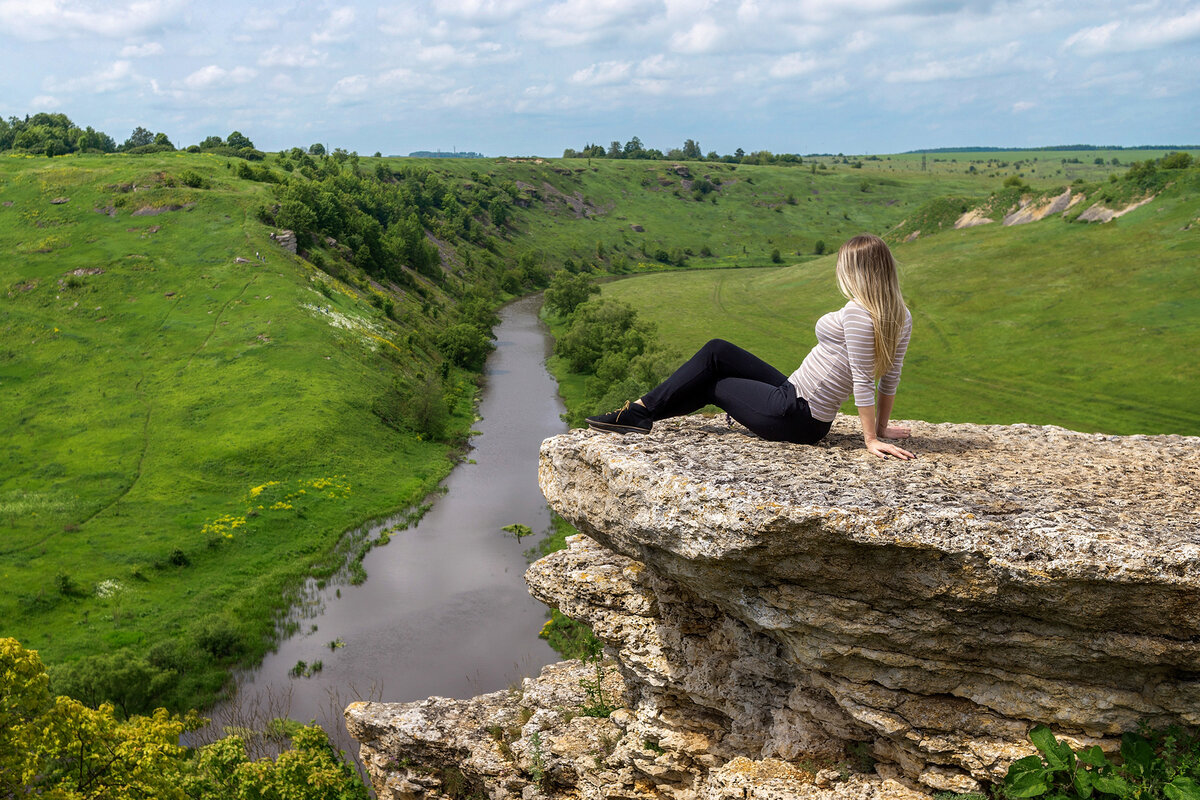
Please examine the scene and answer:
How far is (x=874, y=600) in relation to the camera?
898 cm

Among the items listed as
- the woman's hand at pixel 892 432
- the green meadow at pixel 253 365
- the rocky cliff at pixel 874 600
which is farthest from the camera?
the green meadow at pixel 253 365

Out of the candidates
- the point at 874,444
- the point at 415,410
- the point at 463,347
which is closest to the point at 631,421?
the point at 874,444

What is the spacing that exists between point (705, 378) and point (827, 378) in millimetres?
1897

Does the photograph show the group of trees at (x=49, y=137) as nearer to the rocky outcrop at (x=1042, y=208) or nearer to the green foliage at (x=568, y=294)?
the green foliage at (x=568, y=294)

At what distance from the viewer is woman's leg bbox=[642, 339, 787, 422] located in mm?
11328

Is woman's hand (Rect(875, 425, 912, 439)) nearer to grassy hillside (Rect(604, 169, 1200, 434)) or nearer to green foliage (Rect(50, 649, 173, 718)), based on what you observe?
green foliage (Rect(50, 649, 173, 718))

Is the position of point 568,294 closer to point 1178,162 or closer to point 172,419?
point 172,419

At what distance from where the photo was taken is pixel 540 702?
15.2 metres

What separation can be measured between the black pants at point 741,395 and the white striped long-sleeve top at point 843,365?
216mm

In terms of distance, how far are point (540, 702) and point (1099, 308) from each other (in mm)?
83207

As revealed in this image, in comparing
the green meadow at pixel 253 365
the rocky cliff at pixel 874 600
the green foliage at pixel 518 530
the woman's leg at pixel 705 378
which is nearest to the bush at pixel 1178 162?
the green meadow at pixel 253 365

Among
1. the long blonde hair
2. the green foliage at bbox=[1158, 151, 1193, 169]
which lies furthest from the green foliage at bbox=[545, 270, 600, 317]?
the long blonde hair

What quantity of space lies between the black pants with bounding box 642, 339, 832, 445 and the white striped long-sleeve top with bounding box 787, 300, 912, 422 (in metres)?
0.22

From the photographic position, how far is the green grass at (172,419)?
39531 millimetres
